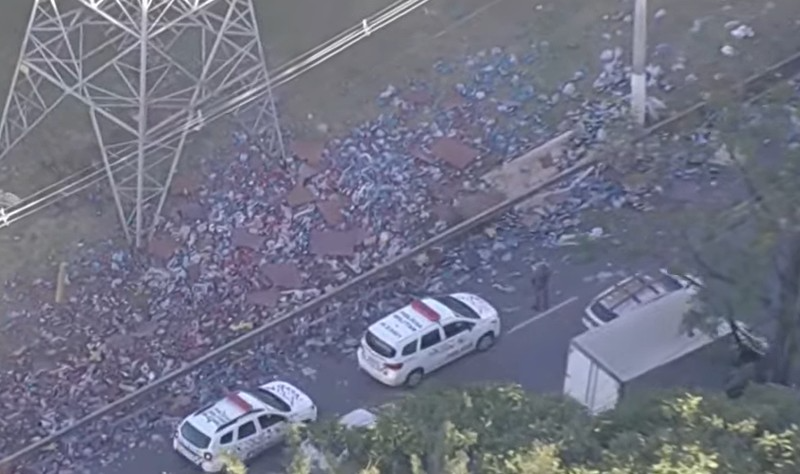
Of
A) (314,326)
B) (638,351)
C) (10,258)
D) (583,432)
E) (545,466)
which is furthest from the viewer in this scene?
(10,258)

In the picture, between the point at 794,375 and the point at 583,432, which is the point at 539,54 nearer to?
the point at 794,375

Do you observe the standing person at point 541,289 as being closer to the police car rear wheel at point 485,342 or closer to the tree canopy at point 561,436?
the police car rear wheel at point 485,342

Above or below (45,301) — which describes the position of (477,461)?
above

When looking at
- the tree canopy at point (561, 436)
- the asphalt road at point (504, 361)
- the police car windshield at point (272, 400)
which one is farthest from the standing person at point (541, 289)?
the tree canopy at point (561, 436)

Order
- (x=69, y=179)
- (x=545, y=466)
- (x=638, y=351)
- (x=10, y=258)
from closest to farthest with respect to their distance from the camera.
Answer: (x=545, y=466)
(x=638, y=351)
(x=10, y=258)
(x=69, y=179)

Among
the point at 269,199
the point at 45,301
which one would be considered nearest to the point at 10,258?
the point at 45,301

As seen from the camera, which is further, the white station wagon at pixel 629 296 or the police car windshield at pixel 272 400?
the white station wagon at pixel 629 296
